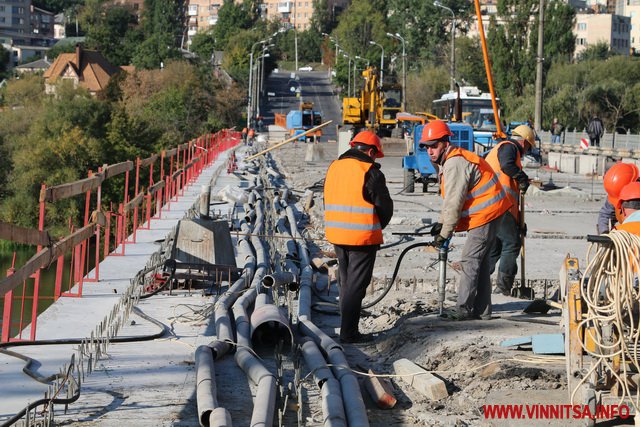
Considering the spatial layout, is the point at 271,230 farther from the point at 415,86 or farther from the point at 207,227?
the point at 415,86

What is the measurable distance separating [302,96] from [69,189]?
12959cm

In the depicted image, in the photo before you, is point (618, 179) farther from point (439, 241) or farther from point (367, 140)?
point (367, 140)

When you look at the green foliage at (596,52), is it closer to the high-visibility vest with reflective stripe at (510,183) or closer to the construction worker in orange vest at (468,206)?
the high-visibility vest with reflective stripe at (510,183)

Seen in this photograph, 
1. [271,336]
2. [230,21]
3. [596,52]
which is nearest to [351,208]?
[271,336]

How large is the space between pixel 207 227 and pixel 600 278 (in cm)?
638

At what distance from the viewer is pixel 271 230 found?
1691cm

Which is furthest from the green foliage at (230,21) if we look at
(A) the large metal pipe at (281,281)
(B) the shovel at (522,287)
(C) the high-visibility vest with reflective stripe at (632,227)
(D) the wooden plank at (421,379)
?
(C) the high-visibility vest with reflective stripe at (632,227)

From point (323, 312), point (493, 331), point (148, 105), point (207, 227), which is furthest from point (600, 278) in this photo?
point (148, 105)

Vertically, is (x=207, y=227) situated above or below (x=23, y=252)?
above

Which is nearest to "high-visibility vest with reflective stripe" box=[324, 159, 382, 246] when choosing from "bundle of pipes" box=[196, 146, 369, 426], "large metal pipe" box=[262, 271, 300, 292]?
"bundle of pipes" box=[196, 146, 369, 426]

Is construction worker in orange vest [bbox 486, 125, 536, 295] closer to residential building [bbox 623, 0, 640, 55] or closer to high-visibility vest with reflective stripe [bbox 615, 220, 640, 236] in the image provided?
high-visibility vest with reflective stripe [bbox 615, 220, 640, 236]

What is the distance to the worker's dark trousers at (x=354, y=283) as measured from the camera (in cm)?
935

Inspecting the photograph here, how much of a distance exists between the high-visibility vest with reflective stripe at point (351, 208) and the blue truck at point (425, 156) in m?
14.6

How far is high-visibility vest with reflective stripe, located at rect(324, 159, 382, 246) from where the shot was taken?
9.20m
